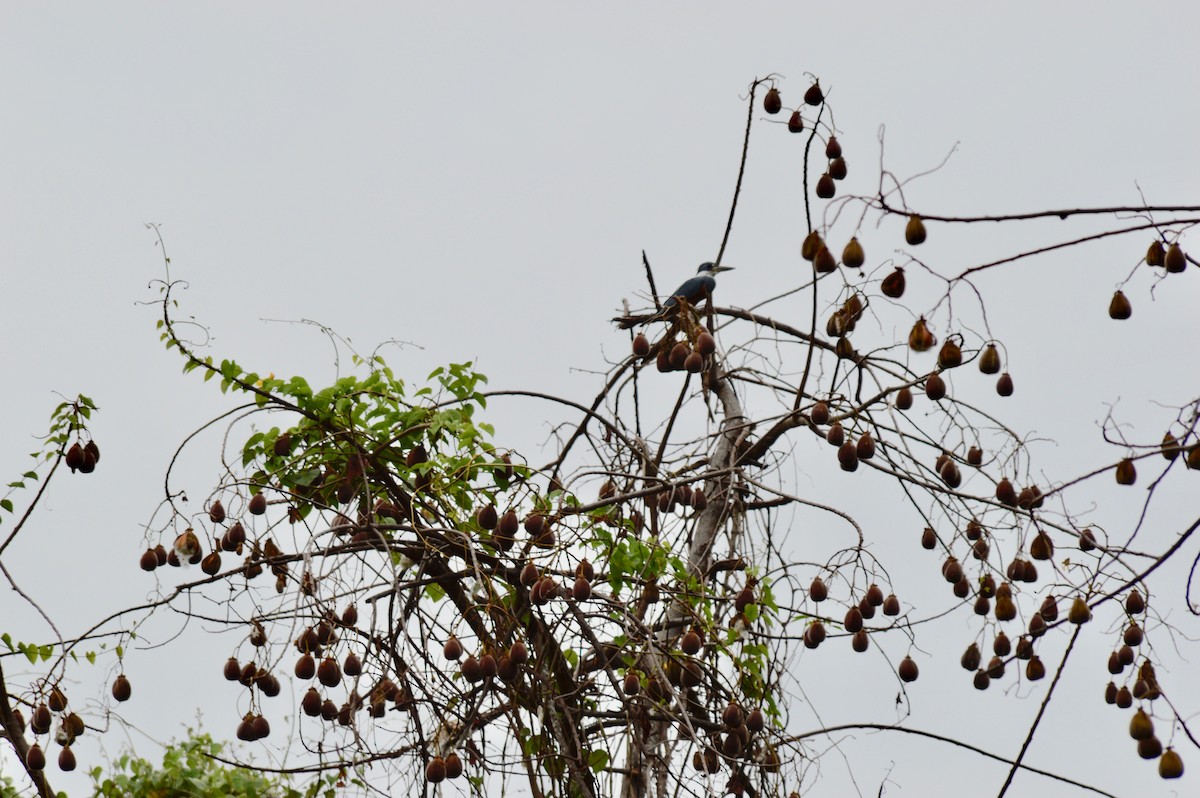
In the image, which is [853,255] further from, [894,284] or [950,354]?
[950,354]

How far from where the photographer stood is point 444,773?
3.14 m

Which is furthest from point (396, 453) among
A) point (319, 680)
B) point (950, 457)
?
point (950, 457)

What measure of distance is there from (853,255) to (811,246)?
138 mm

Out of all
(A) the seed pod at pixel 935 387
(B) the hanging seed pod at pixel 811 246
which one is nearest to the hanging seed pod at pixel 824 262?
(B) the hanging seed pod at pixel 811 246

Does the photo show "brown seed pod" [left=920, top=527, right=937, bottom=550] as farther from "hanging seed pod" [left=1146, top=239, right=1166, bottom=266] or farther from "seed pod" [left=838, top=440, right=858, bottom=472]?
"hanging seed pod" [left=1146, top=239, right=1166, bottom=266]

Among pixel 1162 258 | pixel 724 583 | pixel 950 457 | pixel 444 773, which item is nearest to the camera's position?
pixel 1162 258

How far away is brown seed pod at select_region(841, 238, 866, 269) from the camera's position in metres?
2.68

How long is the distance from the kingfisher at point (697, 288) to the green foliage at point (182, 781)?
2.18 m

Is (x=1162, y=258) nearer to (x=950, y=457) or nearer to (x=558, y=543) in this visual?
(x=950, y=457)

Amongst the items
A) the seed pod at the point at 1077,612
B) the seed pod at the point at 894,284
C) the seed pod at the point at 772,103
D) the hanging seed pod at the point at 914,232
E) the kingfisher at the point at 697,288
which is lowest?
the seed pod at the point at 1077,612

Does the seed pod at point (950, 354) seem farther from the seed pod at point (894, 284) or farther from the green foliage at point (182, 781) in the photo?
the green foliage at point (182, 781)

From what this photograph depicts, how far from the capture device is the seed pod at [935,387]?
10.6 feet

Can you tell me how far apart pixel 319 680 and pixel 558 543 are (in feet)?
2.20

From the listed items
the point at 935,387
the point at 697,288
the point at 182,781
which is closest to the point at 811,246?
the point at 935,387
